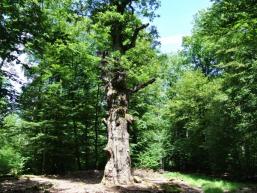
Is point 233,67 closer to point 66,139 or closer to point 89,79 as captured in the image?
point 89,79

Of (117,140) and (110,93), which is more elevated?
(110,93)

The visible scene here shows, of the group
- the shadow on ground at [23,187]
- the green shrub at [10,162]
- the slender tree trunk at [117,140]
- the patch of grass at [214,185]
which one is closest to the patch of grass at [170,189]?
the patch of grass at [214,185]

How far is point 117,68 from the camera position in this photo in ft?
49.3

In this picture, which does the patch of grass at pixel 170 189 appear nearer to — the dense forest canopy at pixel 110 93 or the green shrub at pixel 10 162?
the dense forest canopy at pixel 110 93

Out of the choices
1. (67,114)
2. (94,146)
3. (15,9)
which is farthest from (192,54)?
(15,9)

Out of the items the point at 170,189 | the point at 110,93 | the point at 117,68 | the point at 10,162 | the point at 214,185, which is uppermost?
the point at 117,68

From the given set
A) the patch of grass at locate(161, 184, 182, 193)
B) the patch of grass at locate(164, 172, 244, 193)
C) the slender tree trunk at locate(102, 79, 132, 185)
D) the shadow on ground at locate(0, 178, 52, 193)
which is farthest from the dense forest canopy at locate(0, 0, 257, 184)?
the patch of grass at locate(164, 172, 244, 193)

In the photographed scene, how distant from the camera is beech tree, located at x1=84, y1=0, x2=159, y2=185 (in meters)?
13.8

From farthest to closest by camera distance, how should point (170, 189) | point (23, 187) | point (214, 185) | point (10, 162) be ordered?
1. point (10, 162)
2. point (214, 185)
3. point (170, 189)
4. point (23, 187)

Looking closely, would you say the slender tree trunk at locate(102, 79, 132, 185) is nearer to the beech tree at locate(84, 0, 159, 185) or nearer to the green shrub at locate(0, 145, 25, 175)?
the beech tree at locate(84, 0, 159, 185)

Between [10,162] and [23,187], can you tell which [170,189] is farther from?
[10,162]

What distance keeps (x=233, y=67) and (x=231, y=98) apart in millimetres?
1972

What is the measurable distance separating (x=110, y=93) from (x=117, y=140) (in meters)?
2.02

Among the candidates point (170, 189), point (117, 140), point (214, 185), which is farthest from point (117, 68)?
point (214, 185)
